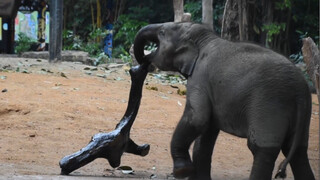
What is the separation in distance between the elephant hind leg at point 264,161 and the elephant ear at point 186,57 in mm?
1105

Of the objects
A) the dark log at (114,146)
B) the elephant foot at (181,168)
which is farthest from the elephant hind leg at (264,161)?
the dark log at (114,146)

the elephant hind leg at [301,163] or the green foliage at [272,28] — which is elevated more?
the elephant hind leg at [301,163]

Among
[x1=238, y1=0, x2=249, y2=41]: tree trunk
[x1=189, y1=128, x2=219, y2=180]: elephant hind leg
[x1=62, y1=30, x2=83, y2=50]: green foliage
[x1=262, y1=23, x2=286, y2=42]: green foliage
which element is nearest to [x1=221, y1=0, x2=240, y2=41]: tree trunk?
[x1=238, y1=0, x2=249, y2=41]: tree trunk

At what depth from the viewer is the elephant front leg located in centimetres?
595

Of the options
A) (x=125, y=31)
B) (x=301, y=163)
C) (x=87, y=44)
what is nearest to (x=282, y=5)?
(x=87, y=44)

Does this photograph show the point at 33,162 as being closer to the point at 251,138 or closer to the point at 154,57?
the point at 154,57

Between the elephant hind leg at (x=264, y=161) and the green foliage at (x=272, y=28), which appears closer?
the elephant hind leg at (x=264, y=161)

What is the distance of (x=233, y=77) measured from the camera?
18.9 feet

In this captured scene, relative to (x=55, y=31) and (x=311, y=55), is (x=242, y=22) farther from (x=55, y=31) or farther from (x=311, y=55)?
(x=311, y=55)

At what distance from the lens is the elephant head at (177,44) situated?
6312 millimetres

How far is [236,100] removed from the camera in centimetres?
571

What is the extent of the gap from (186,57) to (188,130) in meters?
0.71

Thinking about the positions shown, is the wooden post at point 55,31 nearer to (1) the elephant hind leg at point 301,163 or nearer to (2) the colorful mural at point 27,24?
(1) the elephant hind leg at point 301,163

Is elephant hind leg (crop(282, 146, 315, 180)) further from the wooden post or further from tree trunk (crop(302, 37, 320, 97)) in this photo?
the wooden post
